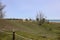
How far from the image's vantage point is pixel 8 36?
23031 millimetres

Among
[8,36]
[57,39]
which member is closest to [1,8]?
[57,39]

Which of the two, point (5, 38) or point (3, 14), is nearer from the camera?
point (5, 38)

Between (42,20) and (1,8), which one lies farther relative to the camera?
(1,8)

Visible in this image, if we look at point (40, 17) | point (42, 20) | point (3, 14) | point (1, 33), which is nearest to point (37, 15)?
point (40, 17)

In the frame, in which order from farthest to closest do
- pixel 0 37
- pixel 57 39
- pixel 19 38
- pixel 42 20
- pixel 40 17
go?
pixel 40 17 < pixel 42 20 < pixel 57 39 < pixel 0 37 < pixel 19 38

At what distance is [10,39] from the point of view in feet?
72.4

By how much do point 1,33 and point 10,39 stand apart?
3248mm

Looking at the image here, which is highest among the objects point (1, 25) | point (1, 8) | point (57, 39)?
point (1, 8)

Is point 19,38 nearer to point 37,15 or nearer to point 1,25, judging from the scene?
point 1,25

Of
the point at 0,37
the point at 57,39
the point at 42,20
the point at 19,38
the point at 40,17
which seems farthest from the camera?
the point at 40,17

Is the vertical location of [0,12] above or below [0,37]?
above

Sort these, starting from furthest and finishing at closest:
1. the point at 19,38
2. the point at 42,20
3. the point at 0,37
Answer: the point at 42,20
the point at 0,37
the point at 19,38

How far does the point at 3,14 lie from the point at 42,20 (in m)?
14.9

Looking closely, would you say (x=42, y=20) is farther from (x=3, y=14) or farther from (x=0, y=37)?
(x=0, y=37)
